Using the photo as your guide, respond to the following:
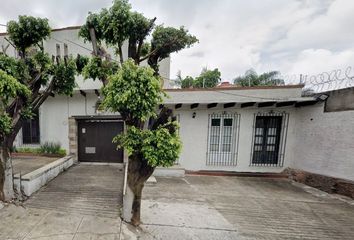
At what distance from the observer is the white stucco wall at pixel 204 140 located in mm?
7691

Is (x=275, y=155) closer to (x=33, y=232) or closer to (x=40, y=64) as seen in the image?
(x=33, y=232)

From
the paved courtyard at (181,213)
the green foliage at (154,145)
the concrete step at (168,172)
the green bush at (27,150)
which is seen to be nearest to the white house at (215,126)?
the green bush at (27,150)

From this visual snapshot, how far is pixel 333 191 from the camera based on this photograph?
6078 mm

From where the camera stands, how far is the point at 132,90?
121 inches

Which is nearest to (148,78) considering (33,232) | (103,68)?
(103,68)

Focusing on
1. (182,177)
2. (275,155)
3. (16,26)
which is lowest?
(182,177)

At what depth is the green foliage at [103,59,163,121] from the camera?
310 centimetres

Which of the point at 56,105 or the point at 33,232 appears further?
the point at 56,105

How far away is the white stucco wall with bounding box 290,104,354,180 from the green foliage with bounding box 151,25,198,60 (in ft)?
20.0

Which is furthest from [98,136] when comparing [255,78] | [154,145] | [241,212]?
[255,78]

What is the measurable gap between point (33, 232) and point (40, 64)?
4.50m

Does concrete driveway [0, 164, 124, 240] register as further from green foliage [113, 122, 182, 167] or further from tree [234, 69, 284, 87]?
tree [234, 69, 284, 87]

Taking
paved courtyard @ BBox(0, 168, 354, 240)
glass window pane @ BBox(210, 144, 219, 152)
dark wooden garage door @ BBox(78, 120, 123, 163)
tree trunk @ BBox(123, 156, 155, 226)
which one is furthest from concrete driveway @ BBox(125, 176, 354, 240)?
dark wooden garage door @ BBox(78, 120, 123, 163)

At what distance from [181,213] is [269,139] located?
18.4 ft
